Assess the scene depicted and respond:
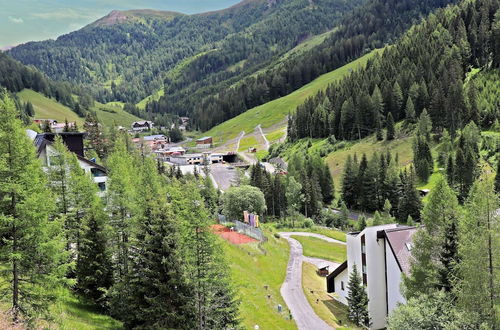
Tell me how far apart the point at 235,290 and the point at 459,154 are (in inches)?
3472

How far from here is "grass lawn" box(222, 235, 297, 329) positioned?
133 ft

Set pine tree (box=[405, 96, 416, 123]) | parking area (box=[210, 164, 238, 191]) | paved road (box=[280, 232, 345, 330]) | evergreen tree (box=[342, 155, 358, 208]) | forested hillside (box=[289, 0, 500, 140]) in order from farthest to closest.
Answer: parking area (box=[210, 164, 238, 191]) < pine tree (box=[405, 96, 416, 123]) < forested hillside (box=[289, 0, 500, 140]) < evergreen tree (box=[342, 155, 358, 208]) < paved road (box=[280, 232, 345, 330])

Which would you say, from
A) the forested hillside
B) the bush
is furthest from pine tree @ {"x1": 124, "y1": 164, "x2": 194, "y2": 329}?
the forested hillside

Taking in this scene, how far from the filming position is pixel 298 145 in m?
178

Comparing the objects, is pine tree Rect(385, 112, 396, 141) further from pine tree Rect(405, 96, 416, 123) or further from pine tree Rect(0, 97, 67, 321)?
pine tree Rect(0, 97, 67, 321)

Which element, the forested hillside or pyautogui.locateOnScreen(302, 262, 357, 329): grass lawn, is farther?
the forested hillside

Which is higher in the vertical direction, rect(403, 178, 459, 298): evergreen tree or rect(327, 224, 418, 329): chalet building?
Result: rect(403, 178, 459, 298): evergreen tree

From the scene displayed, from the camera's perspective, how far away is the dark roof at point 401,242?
138 feet

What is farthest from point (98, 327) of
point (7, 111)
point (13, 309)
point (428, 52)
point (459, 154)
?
point (428, 52)

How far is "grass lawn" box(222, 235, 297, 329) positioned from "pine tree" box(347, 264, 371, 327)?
743cm

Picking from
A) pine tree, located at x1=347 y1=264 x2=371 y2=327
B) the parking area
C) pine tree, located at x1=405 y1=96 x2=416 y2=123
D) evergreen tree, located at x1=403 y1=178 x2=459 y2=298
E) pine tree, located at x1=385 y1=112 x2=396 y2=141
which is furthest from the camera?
the parking area

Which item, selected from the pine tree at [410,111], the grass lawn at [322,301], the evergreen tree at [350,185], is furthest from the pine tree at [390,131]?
the grass lawn at [322,301]

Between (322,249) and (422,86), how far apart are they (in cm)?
9559

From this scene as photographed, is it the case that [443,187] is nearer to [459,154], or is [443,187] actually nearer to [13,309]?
[13,309]
